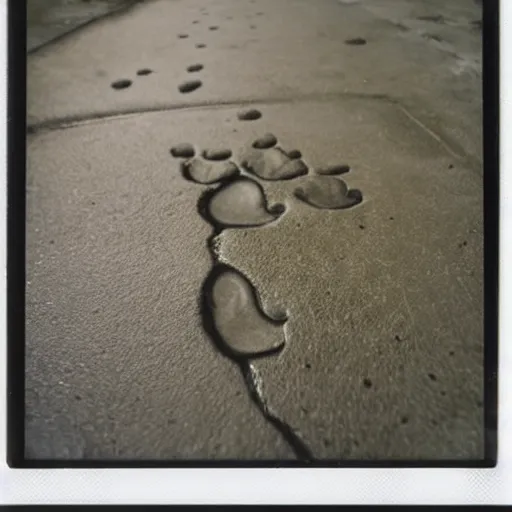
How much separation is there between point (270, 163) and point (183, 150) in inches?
4.6

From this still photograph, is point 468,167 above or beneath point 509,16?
beneath

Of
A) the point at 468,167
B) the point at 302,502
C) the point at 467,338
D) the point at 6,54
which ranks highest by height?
the point at 6,54

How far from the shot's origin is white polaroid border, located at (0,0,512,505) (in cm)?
83

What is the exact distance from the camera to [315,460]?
2.68 feet

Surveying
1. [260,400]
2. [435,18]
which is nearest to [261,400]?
[260,400]

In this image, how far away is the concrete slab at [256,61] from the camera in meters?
0.86

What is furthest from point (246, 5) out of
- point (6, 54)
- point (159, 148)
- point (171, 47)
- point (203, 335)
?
point (203, 335)

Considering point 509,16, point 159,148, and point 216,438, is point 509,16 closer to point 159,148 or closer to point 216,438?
point 159,148

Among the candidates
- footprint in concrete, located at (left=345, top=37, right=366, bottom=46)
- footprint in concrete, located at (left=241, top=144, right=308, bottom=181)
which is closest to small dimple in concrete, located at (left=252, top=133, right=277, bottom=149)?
footprint in concrete, located at (left=241, top=144, right=308, bottom=181)

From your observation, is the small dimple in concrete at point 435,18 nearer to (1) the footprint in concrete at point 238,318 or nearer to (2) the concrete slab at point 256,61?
(2) the concrete slab at point 256,61

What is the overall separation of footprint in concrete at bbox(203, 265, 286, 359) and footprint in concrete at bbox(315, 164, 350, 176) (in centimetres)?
17

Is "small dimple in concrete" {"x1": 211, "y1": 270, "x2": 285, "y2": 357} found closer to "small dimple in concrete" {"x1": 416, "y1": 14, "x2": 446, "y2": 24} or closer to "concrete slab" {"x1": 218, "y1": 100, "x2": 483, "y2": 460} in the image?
"concrete slab" {"x1": 218, "y1": 100, "x2": 483, "y2": 460}

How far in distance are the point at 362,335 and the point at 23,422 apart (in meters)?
0.45

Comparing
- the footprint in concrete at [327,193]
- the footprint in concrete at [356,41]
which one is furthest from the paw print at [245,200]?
the footprint in concrete at [356,41]
